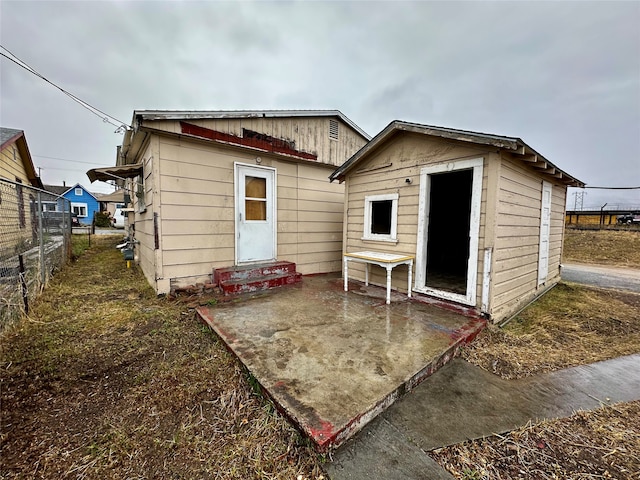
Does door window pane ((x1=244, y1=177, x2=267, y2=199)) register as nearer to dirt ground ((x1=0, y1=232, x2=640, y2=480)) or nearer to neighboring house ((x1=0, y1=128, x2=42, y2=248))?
dirt ground ((x1=0, y1=232, x2=640, y2=480))

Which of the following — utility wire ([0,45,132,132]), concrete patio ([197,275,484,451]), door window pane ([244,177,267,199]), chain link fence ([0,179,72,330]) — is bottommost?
concrete patio ([197,275,484,451])

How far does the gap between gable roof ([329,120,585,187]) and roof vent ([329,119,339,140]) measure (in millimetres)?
1673

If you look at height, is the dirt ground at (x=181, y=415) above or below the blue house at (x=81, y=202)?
below

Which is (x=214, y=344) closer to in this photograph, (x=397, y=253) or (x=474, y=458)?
(x=474, y=458)

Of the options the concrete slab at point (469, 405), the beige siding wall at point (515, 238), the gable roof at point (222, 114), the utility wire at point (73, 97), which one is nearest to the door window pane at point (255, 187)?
the gable roof at point (222, 114)

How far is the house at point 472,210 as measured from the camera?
11.4 ft

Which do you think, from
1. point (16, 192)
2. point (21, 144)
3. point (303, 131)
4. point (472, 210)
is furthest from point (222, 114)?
point (21, 144)

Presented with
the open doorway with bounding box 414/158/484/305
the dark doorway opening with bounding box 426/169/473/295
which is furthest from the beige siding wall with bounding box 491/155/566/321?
the dark doorway opening with bounding box 426/169/473/295

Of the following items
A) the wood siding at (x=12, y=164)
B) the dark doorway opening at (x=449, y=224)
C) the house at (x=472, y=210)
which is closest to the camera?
the house at (x=472, y=210)

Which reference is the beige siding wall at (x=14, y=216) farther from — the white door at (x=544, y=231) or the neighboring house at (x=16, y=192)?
the white door at (x=544, y=231)

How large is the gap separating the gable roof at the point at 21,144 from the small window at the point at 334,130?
885 cm

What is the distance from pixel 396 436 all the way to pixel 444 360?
118cm

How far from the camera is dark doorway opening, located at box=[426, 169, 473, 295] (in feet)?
22.8

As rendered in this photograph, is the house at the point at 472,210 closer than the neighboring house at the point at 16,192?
Yes
